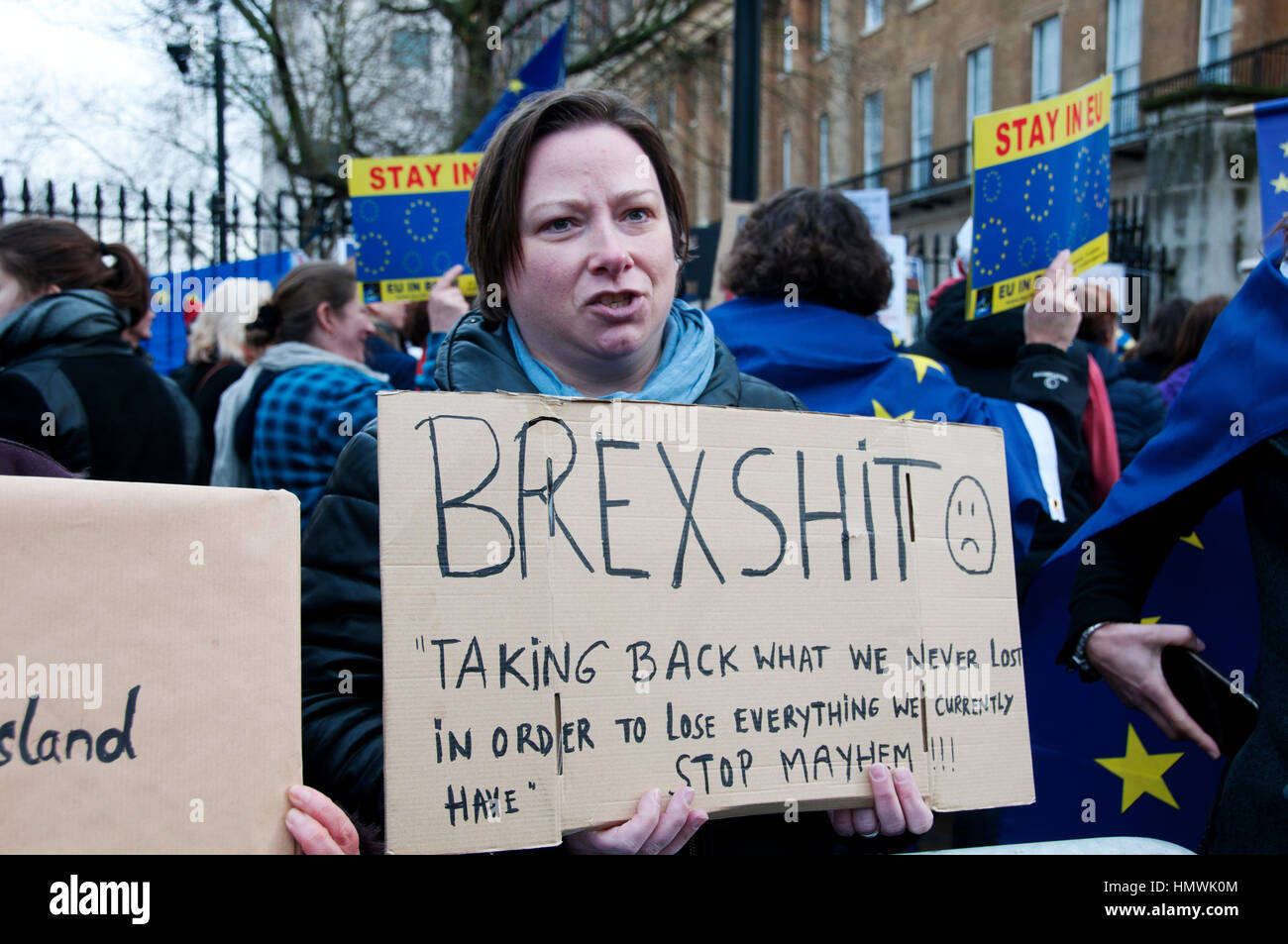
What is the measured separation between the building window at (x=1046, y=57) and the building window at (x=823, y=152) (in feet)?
21.7

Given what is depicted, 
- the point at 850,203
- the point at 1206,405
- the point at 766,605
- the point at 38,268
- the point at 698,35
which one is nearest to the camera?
the point at 766,605

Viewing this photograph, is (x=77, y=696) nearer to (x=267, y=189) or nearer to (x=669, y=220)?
(x=669, y=220)

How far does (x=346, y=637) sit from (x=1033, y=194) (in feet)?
7.46

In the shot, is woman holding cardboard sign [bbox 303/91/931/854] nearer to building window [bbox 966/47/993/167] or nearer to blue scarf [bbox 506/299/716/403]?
blue scarf [bbox 506/299/716/403]

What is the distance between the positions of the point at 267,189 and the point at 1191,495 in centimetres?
1921

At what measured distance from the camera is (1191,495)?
188cm

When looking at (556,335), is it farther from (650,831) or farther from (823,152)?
(823,152)

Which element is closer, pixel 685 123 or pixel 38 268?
pixel 38 268

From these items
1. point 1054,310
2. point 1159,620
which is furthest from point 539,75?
point 1159,620

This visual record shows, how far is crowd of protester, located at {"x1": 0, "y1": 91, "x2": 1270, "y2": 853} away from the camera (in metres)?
1.58

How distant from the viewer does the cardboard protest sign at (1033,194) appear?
294cm

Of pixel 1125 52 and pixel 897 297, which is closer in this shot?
pixel 897 297

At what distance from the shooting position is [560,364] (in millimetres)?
1806
